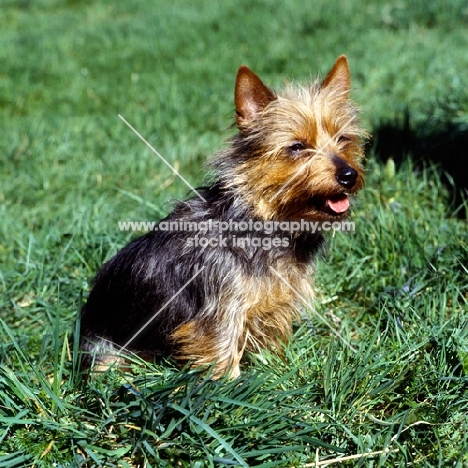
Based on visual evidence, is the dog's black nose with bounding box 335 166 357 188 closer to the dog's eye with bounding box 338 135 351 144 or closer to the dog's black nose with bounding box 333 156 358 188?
the dog's black nose with bounding box 333 156 358 188

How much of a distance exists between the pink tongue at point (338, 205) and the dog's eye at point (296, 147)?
281 millimetres

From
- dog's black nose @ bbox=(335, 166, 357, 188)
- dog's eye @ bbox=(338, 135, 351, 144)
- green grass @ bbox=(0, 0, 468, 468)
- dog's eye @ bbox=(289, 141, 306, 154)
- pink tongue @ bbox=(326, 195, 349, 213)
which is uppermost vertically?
dog's eye @ bbox=(289, 141, 306, 154)

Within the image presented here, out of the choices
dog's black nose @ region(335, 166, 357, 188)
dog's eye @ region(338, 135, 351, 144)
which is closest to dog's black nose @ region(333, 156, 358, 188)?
dog's black nose @ region(335, 166, 357, 188)

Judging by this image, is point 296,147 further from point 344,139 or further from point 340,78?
point 340,78

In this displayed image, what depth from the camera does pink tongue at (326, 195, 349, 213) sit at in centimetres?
302

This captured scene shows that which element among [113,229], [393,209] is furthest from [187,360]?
[393,209]

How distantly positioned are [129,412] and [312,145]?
1.49 m

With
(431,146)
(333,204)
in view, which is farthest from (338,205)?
(431,146)

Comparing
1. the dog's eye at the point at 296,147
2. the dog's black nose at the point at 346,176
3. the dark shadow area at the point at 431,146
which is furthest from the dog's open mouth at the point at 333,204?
the dark shadow area at the point at 431,146

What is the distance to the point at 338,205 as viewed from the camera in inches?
119

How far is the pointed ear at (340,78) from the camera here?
10.4 ft

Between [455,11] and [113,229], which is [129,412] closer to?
[113,229]

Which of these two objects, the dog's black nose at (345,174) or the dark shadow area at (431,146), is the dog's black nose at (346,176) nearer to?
the dog's black nose at (345,174)

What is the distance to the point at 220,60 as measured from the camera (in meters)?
7.63
